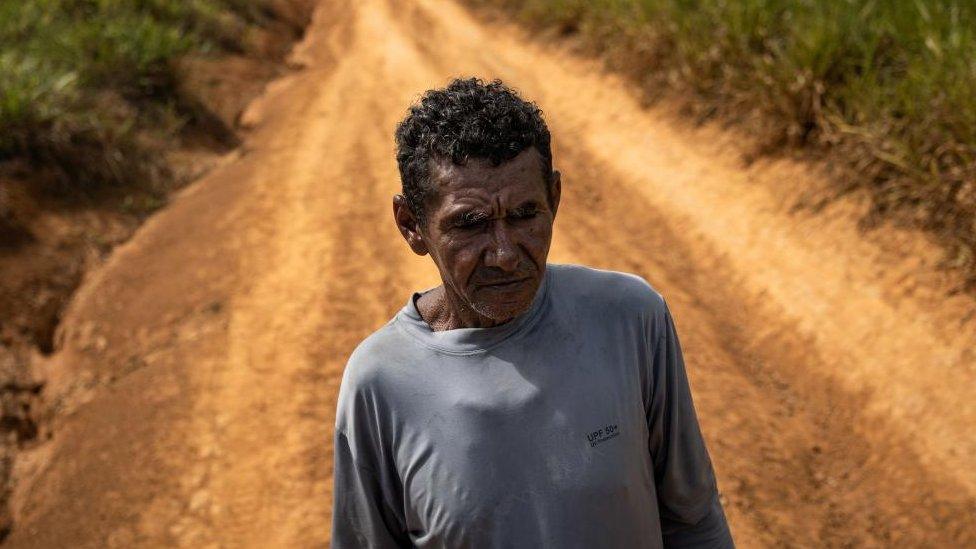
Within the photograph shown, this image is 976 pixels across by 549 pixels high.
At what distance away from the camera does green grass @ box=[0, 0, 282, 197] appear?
6629 millimetres

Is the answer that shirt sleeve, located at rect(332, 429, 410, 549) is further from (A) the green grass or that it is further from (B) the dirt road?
(A) the green grass

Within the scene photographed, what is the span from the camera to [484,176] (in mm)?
1506

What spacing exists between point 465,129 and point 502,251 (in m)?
0.23

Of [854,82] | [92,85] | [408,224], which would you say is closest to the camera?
[408,224]

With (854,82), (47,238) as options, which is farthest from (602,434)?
(47,238)

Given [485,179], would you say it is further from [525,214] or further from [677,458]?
[677,458]

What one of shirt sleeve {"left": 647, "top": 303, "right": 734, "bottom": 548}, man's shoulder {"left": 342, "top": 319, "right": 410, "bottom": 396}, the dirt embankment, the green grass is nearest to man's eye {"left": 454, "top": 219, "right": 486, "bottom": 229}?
man's shoulder {"left": 342, "top": 319, "right": 410, "bottom": 396}

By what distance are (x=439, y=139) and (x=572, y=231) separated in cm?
462

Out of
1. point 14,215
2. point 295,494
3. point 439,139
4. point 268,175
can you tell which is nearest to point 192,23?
point 268,175

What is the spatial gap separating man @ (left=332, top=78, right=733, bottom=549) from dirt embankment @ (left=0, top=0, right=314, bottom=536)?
371 cm

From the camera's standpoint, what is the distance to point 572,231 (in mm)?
6059

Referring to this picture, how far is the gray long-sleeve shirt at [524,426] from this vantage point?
4.76 ft

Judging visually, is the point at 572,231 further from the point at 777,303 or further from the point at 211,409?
the point at 211,409

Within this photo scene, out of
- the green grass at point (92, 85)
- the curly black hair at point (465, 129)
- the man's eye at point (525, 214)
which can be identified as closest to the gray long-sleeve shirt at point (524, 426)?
the man's eye at point (525, 214)
